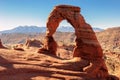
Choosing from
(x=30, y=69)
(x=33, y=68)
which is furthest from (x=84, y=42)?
(x=30, y=69)

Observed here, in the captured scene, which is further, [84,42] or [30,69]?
[84,42]

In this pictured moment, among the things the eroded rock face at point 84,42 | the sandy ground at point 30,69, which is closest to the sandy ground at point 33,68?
the sandy ground at point 30,69

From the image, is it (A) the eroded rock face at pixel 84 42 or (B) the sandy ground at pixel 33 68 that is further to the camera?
(A) the eroded rock face at pixel 84 42

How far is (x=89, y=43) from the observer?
34.9m

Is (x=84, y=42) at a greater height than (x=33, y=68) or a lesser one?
greater

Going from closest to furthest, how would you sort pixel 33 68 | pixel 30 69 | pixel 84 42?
pixel 30 69
pixel 33 68
pixel 84 42

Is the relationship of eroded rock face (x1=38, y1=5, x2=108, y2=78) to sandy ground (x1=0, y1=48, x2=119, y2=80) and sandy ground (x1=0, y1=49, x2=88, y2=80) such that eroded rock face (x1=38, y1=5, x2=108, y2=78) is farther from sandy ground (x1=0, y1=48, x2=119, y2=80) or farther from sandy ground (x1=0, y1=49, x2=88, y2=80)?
sandy ground (x1=0, y1=49, x2=88, y2=80)

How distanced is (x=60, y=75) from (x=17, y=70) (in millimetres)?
4773

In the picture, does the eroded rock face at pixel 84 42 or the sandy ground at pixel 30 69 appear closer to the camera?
the sandy ground at pixel 30 69

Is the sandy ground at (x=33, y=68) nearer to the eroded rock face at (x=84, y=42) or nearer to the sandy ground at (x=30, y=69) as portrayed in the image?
the sandy ground at (x=30, y=69)

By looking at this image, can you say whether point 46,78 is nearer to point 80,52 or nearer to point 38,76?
point 38,76

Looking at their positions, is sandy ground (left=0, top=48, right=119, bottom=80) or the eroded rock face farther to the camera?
the eroded rock face

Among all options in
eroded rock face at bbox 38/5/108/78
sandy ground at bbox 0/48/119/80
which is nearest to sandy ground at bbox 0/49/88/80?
sandy ground at bbox 0/48/119/80

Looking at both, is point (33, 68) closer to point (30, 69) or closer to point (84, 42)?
point (30, 69)
